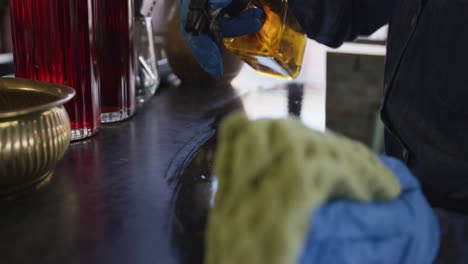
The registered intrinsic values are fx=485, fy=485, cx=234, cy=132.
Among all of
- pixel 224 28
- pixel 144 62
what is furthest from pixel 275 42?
pixel 144 62

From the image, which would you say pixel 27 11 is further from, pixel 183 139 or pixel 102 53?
pixel 183 139

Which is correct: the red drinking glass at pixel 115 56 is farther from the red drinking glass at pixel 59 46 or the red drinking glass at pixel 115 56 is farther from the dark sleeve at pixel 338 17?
the dark sleeve at pixel 338 17

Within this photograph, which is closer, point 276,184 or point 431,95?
point 276,184

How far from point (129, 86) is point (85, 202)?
32 centimetres

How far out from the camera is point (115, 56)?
0.76 m

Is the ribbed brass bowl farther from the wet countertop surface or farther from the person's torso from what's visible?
the person's torso

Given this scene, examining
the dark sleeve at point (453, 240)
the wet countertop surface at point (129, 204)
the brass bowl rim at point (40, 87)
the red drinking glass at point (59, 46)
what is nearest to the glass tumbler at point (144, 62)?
the wet countertop surface at point (129, 204)

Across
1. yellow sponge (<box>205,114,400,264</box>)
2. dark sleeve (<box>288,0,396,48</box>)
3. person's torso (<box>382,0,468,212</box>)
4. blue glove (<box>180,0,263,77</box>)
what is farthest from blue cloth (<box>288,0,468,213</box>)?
yellow sponge (<box>205,114,400,264</box>)

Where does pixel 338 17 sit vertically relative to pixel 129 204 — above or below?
above

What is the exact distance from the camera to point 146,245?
42 centimetres

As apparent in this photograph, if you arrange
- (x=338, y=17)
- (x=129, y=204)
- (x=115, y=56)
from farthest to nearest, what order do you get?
(x=338, y=17)
(x=115, y=56)
(x=129, y=204)

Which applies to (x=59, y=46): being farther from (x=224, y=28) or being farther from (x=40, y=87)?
(x=224, y=28)

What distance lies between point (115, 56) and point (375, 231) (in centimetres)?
57

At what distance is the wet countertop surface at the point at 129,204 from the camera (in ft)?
1.34
